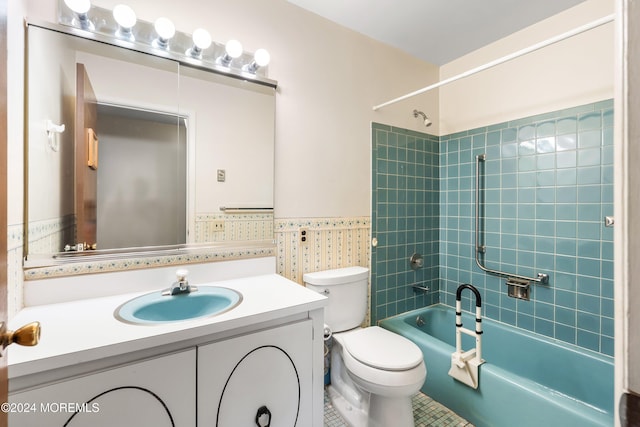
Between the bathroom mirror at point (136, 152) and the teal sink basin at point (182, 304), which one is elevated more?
the bathroom mirror at point (136, 152)

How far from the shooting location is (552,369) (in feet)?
5.52

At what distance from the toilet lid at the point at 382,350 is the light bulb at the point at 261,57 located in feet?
5.32

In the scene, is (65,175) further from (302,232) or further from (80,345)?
(302,232)

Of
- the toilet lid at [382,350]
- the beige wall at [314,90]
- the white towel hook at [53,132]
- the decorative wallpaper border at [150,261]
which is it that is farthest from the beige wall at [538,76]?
the white towel hook at [53,132]

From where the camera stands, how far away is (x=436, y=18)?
180cm

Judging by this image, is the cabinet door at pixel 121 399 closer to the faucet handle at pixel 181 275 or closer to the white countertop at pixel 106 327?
the white countertop at pixel 106 327

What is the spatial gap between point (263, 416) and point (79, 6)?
5.90 feet

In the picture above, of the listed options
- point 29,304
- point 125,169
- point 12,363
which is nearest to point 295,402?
point 12,363

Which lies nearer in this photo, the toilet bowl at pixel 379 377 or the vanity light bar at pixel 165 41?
the vanity light bar at pixel 165 41

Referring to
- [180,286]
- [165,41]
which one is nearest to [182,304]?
[180,286]

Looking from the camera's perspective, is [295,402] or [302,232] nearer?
[295,402]

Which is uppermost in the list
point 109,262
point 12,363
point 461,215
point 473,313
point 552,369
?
point 461,215

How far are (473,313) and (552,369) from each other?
1.80 ft

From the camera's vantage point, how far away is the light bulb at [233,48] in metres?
1.43
